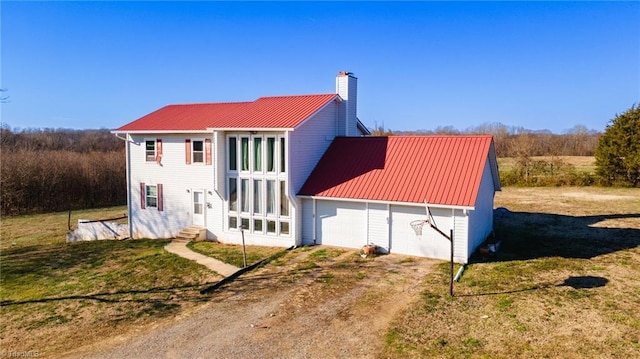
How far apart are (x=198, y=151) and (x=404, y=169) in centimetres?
935

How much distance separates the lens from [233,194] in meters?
18.6

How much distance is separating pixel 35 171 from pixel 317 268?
33.2 m

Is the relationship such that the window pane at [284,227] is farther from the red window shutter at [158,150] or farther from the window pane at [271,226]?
the red window shutter at [158,150]

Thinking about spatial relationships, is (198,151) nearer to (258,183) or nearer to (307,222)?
(258,183)

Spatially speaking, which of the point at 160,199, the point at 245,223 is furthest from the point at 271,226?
the point at 160,199

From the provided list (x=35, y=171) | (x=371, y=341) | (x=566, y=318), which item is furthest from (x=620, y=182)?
(x=35, y=171)

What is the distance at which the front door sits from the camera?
20.2 m

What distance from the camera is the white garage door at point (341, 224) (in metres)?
16.7

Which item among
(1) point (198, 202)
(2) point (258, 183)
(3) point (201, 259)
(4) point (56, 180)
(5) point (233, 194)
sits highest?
(2) point (258, 183)

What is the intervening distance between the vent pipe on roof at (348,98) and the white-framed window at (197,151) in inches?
250

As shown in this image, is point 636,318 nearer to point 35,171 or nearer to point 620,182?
point 620,182

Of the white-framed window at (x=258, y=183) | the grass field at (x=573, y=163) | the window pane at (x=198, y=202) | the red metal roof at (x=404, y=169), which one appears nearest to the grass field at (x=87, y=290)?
the window pane at (x=198, y=202)

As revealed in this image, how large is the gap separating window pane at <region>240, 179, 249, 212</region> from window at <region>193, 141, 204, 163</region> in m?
3.00

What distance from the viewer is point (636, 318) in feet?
34.2
